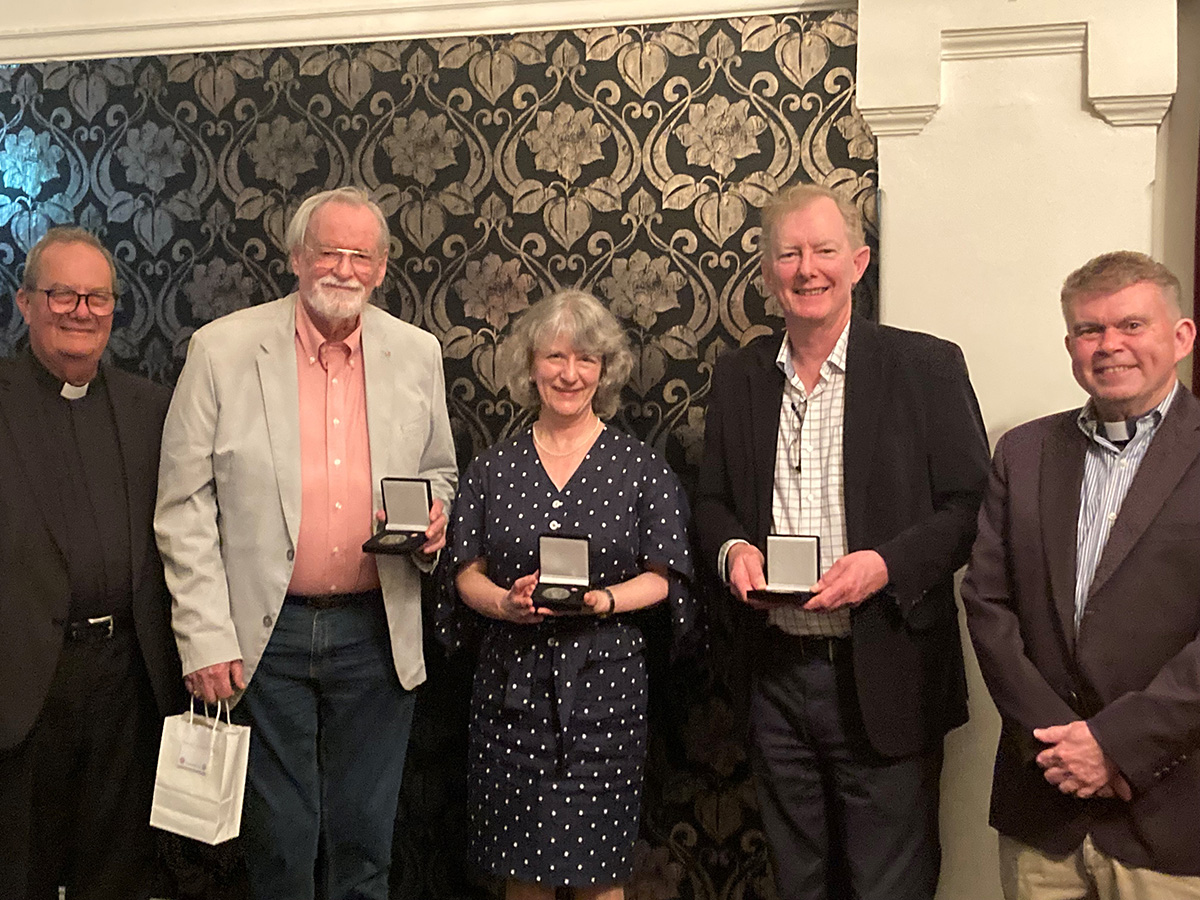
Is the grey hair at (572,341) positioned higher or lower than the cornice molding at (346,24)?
lower

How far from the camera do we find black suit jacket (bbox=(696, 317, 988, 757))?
200 cm

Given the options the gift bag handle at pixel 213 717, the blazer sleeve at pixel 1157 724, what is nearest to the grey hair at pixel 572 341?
the gift bag handle at pixel 213 717

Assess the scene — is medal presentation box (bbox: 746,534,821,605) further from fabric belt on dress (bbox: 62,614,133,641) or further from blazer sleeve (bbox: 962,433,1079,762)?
fabric belt on dress (bbox: 62,614,133,641)

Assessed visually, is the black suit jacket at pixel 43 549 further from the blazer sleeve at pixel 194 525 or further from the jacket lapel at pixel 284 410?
the jacket lapel at pixel 284 410

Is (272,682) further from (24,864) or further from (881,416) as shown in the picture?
(881,416)

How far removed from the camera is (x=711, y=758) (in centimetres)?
271

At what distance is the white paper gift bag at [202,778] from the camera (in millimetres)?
2182

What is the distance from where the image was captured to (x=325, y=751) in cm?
235

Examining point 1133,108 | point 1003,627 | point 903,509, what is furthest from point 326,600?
point 1133,108

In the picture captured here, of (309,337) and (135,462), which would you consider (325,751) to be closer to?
(135,462)

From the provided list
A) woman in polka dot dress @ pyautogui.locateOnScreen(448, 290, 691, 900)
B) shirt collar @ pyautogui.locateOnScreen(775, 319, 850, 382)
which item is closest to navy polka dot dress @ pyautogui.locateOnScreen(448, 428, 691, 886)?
woman in polka dot dress @ pyautogui.locateOnScreen(448, 290, 691, 900)

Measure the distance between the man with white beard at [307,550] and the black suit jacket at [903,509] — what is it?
0.74 m

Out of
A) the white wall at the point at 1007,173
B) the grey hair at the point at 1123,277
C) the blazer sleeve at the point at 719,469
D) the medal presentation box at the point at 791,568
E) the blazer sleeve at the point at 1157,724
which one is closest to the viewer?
the blazer sleeve at the point at 1157,724

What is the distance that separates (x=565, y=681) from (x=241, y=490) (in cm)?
78
